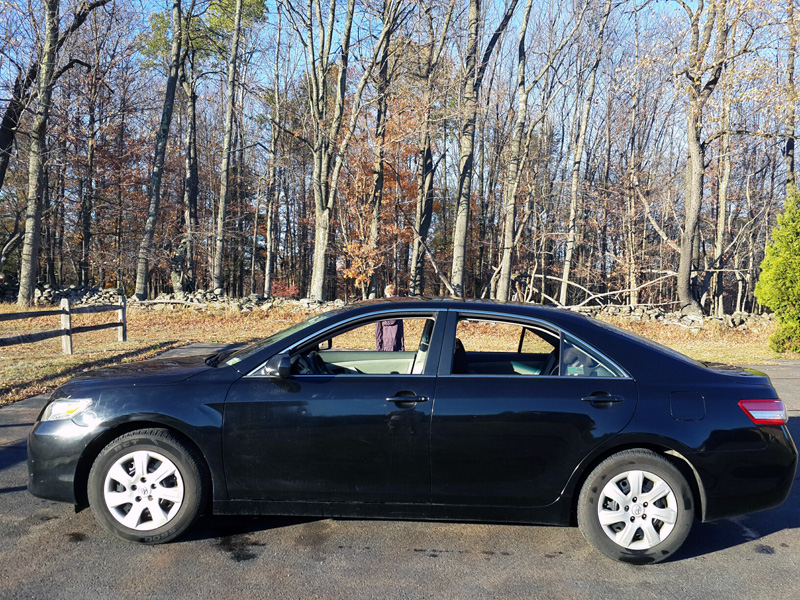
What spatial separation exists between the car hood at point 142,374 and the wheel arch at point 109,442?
0.90 ft

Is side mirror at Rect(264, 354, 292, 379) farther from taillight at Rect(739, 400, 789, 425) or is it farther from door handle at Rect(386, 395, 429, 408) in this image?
taillight at Rect(739, 400, 789, 425)

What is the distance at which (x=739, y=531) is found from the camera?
14.1 feet

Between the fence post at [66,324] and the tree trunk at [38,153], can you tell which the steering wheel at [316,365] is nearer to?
the fence post at [66,324]

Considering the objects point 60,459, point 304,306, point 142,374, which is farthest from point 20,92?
point 60,459

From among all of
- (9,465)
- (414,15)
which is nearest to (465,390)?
(9,465)

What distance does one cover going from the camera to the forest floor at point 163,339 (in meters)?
9.38

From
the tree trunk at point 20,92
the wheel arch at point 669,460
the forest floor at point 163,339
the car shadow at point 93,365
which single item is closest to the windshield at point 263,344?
the wheel arch at point 669,460

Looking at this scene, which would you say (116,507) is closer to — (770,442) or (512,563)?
(512,563)

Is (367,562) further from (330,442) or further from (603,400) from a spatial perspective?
(603,400)

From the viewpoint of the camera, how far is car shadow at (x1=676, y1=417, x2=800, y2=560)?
3.97 meters

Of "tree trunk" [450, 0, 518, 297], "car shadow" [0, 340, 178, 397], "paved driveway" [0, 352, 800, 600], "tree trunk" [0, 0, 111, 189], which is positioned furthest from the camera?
"tree trunk" [450, 0, 518, 297]

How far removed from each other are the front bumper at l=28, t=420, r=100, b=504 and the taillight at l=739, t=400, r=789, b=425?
13.5 feet

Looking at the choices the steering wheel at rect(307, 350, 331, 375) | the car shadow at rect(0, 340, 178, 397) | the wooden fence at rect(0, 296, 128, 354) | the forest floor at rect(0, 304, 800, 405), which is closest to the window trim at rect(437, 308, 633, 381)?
the steering wheel at rect(307, 350, 331, 375)

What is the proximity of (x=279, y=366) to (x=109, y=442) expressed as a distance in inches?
48.6
